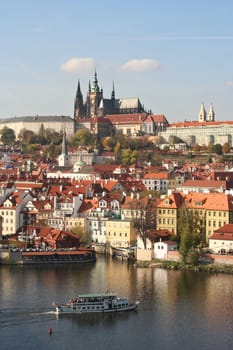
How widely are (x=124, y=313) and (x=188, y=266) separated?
6506 mm

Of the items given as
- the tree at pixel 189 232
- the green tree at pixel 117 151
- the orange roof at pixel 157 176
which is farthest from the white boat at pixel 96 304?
the green tree at pixel 117 151

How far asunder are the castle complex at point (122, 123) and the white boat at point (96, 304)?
63.8 metres

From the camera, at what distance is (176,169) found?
203 ft

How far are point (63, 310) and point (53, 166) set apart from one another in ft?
149

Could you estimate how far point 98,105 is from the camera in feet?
330

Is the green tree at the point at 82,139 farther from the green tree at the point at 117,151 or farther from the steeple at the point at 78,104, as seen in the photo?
the steeple at the point at 78,104

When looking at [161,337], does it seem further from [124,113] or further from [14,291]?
[124,113]

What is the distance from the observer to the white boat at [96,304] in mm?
22188

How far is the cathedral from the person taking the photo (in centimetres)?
9944

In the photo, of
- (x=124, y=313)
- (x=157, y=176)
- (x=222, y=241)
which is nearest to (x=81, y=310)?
(x=124, y=313)

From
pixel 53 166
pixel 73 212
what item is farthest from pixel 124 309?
pixel 53 166

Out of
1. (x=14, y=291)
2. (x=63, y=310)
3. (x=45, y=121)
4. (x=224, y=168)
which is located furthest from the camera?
(x=45, y=121)

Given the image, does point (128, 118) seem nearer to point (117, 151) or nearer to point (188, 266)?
point (117, 151)

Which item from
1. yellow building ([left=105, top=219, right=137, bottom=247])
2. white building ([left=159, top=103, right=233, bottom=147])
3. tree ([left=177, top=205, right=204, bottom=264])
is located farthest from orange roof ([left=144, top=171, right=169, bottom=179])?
white building ([left=159, top=103, right=233, bottom=147])
